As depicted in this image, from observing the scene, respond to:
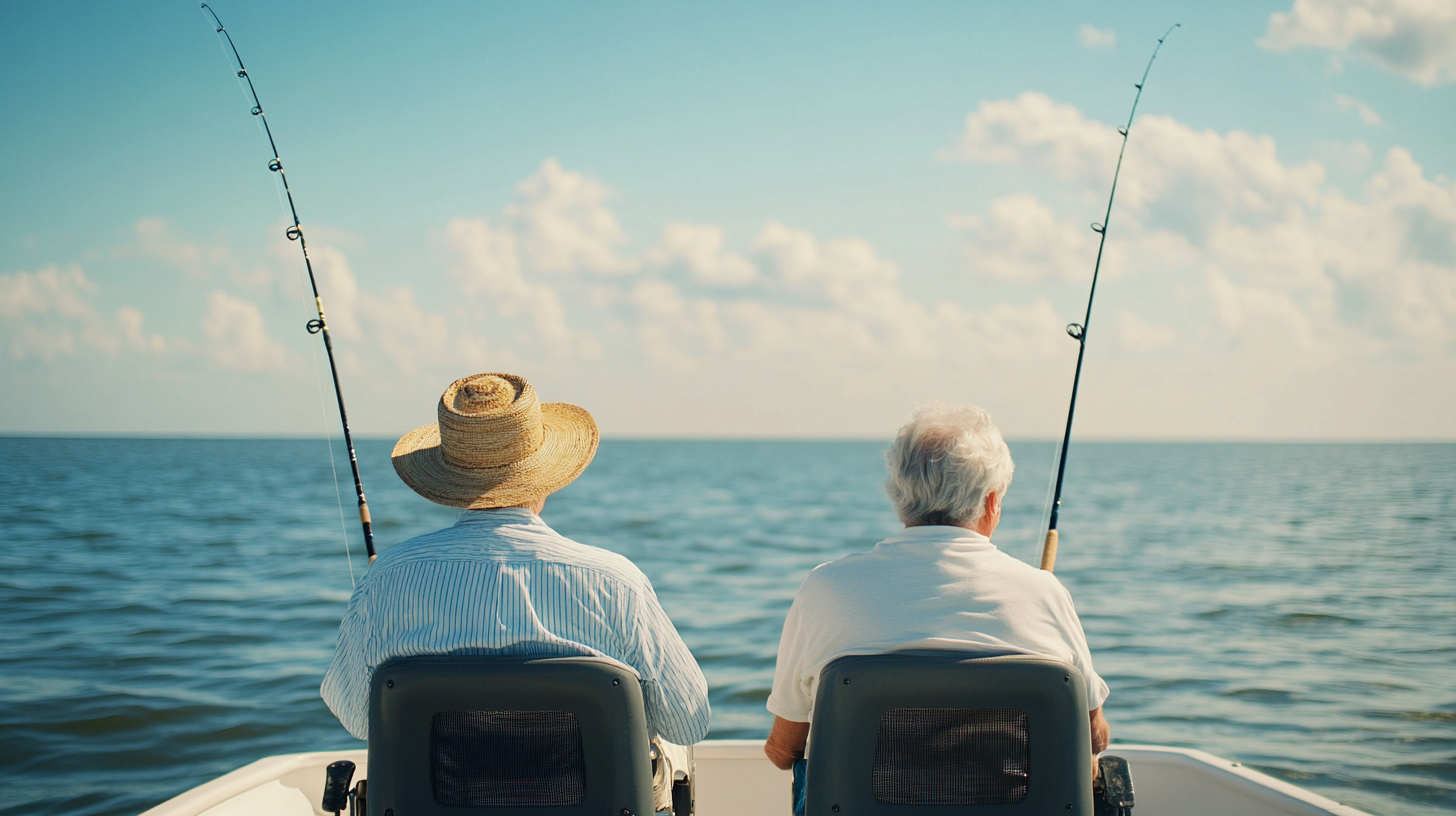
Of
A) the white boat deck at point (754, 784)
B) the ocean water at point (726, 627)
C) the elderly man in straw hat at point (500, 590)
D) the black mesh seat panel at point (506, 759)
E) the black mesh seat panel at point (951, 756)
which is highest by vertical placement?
the elderly man in straw hat at point (500, 590)

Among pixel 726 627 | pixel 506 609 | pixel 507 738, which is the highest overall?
pixel 506 609

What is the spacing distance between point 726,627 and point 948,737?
6.63 m

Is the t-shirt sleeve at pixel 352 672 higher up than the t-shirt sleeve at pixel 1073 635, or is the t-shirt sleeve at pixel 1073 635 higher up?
the t-shirt sleeve at pixel 1073 635

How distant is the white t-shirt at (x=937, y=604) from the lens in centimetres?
142

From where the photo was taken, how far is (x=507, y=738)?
1399mm

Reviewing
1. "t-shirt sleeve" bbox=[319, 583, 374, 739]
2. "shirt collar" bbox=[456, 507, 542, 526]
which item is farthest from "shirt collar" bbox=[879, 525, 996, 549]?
"t-shirt sleeve" bbox=[319, 583, 374, 739]

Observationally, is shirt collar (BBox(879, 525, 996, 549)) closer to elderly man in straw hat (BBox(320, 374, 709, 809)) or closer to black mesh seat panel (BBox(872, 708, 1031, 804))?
black mesh seat panel (BBox(872, 708, 1031, 804))

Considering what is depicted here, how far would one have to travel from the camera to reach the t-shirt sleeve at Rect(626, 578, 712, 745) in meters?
1.53

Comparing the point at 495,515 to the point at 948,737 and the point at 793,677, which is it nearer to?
the point at 793,677

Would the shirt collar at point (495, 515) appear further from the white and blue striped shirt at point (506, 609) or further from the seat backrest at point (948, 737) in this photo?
the seat backrest at point (948, 737)

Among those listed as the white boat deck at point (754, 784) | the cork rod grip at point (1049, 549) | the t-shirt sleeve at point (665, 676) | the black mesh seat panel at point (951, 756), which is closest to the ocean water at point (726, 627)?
the white boat deck at point (754, 784)

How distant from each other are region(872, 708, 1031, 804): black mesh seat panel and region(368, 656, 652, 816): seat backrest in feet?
1.14

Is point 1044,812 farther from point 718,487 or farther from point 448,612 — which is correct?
point 718,487

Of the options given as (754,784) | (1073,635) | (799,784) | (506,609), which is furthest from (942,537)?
(754,784)
